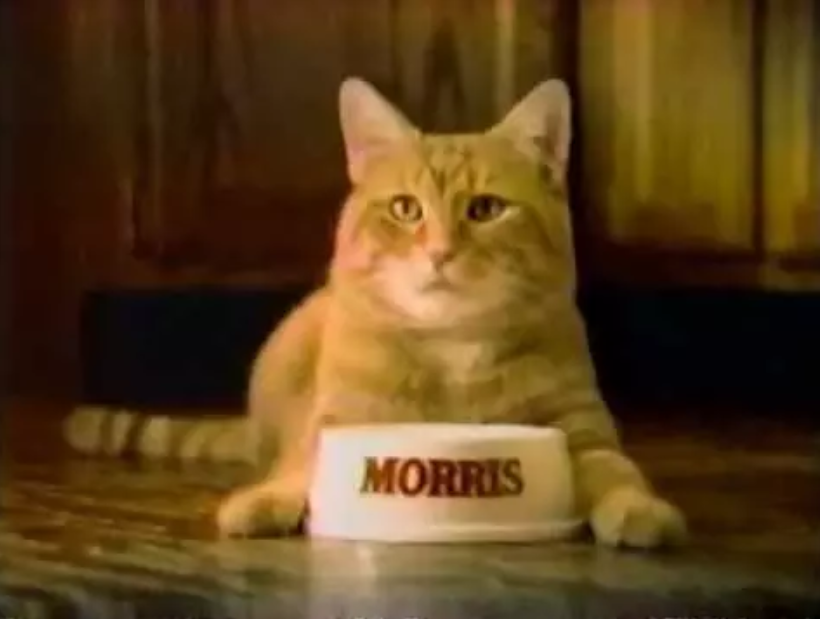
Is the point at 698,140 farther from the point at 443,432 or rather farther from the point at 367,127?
the point at 443,432

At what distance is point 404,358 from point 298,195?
0.64 feet

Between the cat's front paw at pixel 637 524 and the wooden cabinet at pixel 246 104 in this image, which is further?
the wooden cabinet at pixel 246 104

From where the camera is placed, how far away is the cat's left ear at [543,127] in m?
1.10

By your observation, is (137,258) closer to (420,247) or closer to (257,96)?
(257,96)

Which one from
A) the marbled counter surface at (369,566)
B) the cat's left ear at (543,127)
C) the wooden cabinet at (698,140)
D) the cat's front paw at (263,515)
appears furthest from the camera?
the wooden cabinet at (698,140)

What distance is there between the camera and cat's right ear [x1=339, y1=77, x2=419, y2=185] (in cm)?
111

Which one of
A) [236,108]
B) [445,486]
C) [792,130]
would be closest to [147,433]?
[236,108]

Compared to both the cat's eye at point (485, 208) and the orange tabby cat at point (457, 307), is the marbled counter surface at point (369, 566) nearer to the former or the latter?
the orange tabby cat at point (457, 307)

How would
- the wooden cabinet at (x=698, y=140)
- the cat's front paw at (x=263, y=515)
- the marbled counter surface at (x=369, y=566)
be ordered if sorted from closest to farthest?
the marbled counter surface at (x=369, y=566) < the cat's front paw at (x=263, y=515) < the wooden cabinet at (x=698, y=140)

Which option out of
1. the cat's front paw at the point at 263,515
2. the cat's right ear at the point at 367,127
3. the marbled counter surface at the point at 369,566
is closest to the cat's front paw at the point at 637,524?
the marbled counter surface at the point at 369,566

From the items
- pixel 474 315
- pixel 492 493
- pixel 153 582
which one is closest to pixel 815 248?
pixel 474 315

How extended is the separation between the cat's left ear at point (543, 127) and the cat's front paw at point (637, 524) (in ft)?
0.78

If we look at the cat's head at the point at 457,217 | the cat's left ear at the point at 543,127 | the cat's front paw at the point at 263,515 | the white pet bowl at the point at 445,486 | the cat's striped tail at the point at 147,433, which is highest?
the cat's left ear at the point at 543,127

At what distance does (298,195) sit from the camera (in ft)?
3.93
